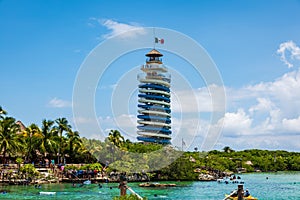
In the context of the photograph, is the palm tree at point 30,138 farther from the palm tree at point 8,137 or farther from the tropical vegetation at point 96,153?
the palm tree at point 8,137

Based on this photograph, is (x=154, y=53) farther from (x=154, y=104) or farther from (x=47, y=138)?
(x=47, y=138)

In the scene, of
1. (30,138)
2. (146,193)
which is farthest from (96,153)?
(146,193)

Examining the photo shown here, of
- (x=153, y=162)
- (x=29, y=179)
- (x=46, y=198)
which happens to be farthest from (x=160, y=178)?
(x=46, y=198)

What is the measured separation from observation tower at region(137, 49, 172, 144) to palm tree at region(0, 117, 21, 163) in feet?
59.1

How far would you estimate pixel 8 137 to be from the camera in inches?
1357

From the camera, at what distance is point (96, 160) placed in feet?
141

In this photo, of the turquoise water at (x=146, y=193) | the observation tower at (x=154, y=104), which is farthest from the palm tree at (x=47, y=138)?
the observation tower at (x=154, y=104)

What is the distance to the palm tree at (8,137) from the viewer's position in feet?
112

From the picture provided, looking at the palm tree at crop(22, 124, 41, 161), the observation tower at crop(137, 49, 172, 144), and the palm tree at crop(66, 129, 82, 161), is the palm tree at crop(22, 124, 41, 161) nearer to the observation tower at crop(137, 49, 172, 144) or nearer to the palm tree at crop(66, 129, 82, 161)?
the palm tree at crop(66, 129, 82, 161)

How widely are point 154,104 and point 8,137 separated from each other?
2127 centimetres

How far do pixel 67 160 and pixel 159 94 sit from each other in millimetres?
14855

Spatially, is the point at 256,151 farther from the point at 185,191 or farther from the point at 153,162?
the point at 185,191

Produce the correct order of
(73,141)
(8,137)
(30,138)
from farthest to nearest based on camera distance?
(73,141) → (30,138) → (8,137)

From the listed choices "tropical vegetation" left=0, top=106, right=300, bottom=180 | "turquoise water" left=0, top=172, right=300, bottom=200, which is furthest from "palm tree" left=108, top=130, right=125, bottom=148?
"turquoise water" left=0, top=172, right=300, bottom=200
